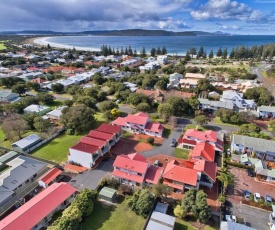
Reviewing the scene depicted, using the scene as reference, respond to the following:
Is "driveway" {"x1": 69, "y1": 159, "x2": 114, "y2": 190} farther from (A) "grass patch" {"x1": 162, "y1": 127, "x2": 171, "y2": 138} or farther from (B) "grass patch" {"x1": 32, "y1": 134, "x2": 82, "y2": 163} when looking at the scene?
(A) "grass patch" {"x1": 162, "y1": 127, "x2": 171, "y2": 138}

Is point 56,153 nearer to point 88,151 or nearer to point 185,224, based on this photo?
point 88,151

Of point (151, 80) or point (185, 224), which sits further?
point (151, 80)

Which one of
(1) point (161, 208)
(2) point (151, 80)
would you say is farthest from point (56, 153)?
(2) point (151, 80)

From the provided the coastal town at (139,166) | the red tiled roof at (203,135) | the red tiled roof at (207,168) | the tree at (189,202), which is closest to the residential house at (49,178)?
the coastal town at (139,166)

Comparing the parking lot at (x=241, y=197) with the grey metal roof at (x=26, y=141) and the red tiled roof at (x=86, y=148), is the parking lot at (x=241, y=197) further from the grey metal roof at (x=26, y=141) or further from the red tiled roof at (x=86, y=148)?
the grey metal roof at (x=26, y=141)

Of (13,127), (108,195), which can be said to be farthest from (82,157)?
(13,127)

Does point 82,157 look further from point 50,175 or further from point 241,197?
point 241,197

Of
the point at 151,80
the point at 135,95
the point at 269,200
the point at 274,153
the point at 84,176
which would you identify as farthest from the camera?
the point at 151,80
